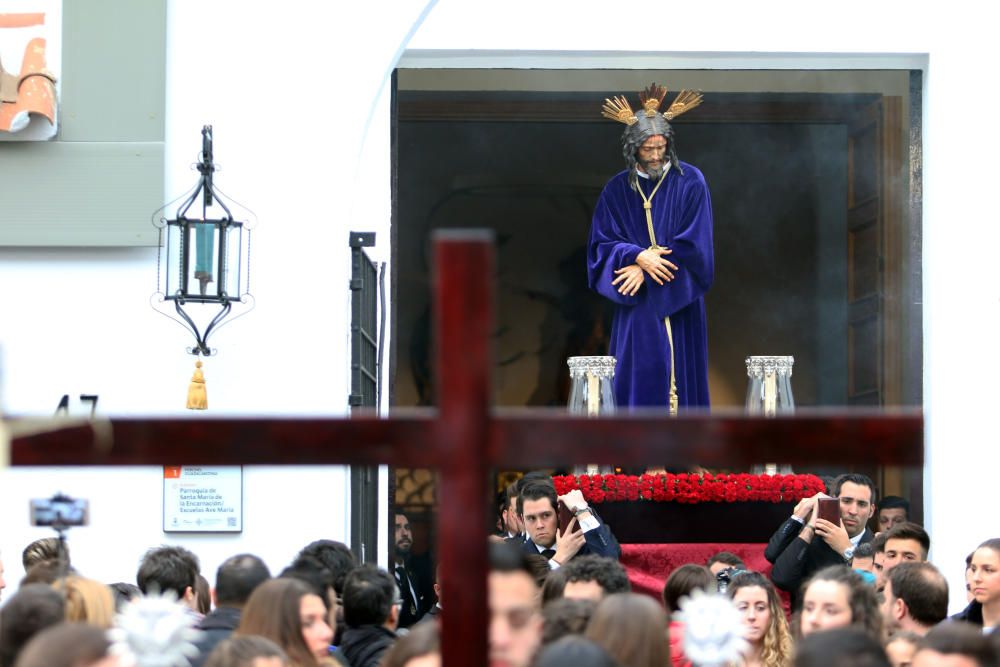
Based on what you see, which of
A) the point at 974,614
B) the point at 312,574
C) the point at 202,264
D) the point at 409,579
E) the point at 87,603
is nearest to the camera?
the point at 87,603

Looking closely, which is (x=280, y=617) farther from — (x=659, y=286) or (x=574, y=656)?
(x=659, y=286)

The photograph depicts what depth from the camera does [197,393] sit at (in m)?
8.41

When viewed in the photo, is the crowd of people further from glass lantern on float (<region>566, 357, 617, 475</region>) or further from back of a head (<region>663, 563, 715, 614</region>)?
glass lantern on float (<region>566, 357, 617, 475</region>)

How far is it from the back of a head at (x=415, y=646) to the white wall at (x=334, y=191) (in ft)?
16.3

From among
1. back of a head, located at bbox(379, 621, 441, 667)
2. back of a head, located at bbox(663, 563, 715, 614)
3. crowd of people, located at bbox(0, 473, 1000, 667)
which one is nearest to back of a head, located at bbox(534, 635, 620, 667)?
crowd of people, located at bbox(0, 473, 1000, 667)

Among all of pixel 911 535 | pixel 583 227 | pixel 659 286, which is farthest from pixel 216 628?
pixel 583 227

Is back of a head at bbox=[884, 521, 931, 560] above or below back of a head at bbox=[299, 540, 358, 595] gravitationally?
above

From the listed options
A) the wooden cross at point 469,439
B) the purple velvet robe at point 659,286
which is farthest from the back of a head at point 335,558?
the wooden cross at point 469,439

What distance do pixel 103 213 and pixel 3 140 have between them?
1.99ft

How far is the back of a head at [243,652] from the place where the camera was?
3607 millimetres

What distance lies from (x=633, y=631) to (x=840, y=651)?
67 centimetres

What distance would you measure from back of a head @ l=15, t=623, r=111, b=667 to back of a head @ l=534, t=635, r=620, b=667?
793mm

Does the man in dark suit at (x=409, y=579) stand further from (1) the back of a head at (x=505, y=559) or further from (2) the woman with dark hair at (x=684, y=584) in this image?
(1) the back of a head at (x=505, y=559)

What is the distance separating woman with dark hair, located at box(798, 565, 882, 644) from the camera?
484 centimetres
